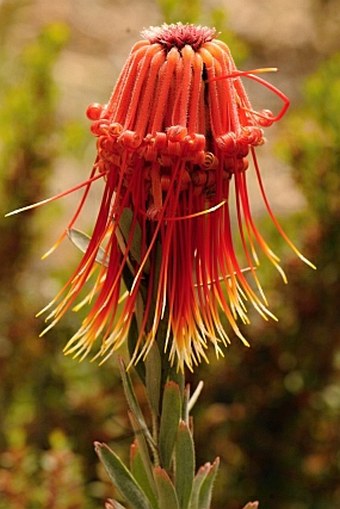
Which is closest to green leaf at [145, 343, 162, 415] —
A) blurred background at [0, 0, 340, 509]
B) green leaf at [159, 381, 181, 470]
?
green leaf at [159, 381, 181, 470]

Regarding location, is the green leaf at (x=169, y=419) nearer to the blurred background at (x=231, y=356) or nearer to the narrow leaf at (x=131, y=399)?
the narrow leaf at (x=131, y=399)

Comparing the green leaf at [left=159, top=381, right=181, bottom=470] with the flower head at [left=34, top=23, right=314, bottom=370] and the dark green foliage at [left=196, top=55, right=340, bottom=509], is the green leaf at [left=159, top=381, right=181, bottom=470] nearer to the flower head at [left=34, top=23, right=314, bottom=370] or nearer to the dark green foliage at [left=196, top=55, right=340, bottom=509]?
the flower head at [left=34, top=23, right=314, bottom=370]

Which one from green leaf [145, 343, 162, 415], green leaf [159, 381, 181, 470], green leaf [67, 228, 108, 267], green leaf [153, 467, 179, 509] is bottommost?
green leaf [153, 467, 179, 509]

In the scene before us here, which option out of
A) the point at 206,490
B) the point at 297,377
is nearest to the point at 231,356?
the point at 297,377

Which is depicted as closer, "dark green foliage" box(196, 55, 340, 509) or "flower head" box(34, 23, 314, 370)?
"flower head" box(34, 23, 314, 370)

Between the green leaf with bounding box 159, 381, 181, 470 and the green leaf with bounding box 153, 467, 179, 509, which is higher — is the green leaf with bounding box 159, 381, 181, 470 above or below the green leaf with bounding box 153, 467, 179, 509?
above

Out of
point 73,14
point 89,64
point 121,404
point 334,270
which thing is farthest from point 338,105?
point 73,14

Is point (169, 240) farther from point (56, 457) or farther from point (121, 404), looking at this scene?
point (121, 404)

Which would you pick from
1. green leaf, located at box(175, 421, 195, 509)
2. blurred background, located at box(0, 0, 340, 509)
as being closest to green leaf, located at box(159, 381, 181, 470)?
green leaf, located at box(175, 421, 195, 509)
